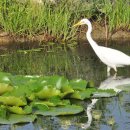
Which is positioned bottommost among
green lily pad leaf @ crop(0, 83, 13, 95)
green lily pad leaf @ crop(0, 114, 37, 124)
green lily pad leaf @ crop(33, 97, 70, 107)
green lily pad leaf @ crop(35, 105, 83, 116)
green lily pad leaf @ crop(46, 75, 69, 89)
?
green lily pad leaf @ crop(0, 114, 37, 124)

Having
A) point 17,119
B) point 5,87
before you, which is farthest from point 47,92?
point 17,119

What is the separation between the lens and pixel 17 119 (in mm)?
8367

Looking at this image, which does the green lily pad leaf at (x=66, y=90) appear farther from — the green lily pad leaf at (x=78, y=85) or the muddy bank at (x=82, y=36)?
the muddy bank at (x=82, y=36)

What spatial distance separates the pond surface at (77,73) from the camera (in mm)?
8367

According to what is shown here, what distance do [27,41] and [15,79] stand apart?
5945 mm

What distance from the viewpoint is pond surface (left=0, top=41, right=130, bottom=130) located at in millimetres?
8367

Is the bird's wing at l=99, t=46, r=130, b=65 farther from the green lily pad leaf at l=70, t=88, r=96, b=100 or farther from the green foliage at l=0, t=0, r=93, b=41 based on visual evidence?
the green foliage at l=0, t=0, r=93, b=41

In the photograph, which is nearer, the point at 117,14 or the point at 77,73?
the point at 77,73

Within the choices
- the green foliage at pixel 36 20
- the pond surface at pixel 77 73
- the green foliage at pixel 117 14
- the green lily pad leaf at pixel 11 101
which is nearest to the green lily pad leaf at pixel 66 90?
the pond surface at pixel 77 73

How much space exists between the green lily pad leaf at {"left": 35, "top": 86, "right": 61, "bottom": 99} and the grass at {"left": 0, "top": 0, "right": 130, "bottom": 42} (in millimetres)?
6427

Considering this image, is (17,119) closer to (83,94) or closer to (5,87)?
(5,87)

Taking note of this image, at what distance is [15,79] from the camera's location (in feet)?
32.3

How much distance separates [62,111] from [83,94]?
38.7 inches

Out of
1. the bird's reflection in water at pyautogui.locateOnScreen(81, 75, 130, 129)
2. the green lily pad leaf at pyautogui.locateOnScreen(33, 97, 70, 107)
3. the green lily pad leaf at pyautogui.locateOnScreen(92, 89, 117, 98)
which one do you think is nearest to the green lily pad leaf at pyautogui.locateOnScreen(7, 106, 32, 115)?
the green lily pad leaf at pyautogui.locateOnScreen(33, 97, 70, 107)
